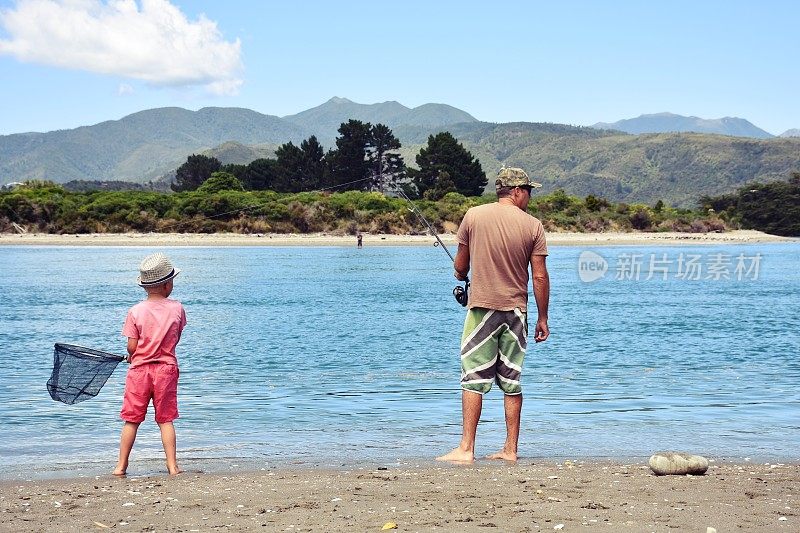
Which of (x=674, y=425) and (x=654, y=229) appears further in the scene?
(x=654, y=229)

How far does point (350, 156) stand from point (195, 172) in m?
16.3

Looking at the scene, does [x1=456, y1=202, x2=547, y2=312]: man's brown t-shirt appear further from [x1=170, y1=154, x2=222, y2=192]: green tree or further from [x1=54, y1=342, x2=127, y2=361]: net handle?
→ [x1=170, y1=154, x2=222, y2=192]: green tree

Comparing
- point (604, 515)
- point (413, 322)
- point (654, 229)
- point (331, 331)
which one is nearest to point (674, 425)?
point (604, 515)

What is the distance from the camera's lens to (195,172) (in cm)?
9556

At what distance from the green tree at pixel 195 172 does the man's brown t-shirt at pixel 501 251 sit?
88288mm

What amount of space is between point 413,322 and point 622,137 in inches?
7142

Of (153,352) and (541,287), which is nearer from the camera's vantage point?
(153,352)

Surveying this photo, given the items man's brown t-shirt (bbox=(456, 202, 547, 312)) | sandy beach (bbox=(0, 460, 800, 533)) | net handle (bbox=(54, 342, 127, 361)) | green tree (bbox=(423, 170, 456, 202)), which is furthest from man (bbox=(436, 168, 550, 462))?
green tree (bbox=(423, 170, 456, 202))

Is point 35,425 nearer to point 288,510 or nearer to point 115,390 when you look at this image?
point 115,390

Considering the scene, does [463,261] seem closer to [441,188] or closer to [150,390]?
[150,390]

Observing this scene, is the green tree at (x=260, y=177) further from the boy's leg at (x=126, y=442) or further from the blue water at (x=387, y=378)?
the boy's leg at (x=126, y=442)

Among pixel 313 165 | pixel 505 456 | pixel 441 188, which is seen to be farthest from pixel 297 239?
pixel 505 456

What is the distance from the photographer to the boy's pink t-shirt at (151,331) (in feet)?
21.6

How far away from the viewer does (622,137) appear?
19775 centimetres
